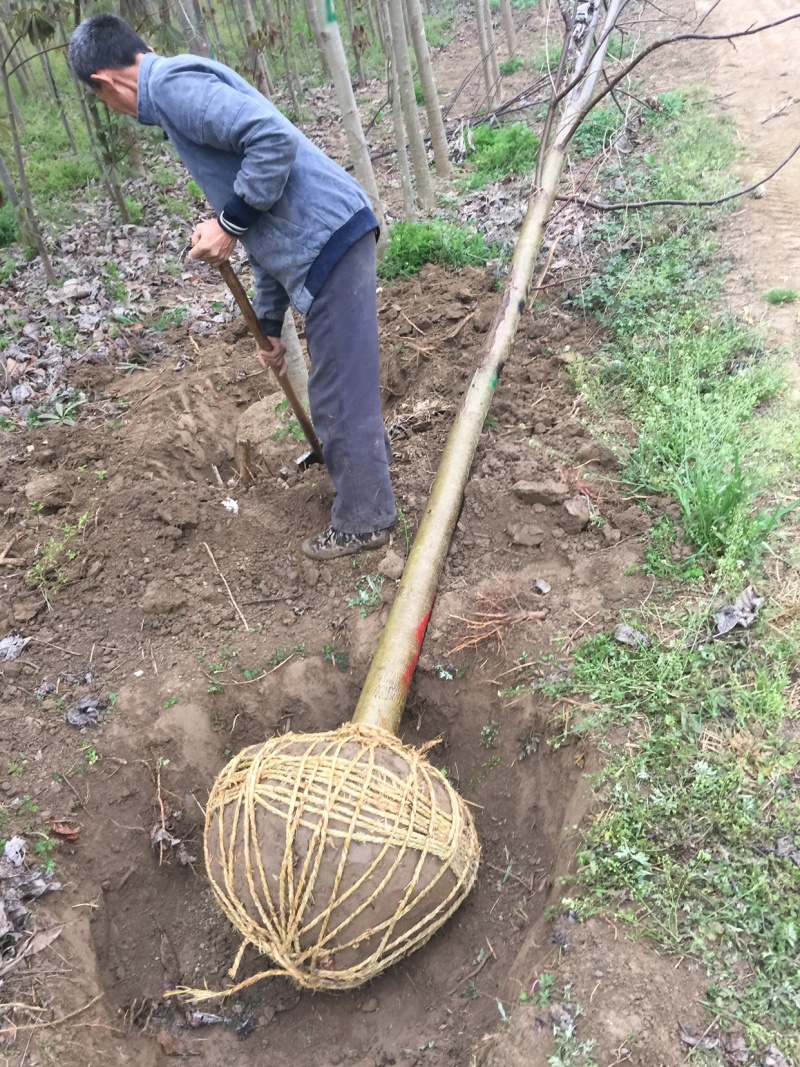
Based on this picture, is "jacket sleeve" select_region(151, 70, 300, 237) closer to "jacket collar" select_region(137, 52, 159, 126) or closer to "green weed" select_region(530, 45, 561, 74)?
"jacket collar" select_region(137, 52, 159, 126)

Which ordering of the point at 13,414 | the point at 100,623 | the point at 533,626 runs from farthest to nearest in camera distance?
the point at 13,414
the point at 100,623
the point at 533,626

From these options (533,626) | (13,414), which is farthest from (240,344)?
(533,626)

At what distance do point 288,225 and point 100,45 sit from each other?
0.90m

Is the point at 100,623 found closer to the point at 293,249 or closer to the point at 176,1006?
the point at 176,1006

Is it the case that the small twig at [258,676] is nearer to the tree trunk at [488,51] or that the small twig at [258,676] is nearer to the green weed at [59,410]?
the green weed at [59,410]

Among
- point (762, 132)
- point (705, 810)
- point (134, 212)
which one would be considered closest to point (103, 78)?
point (705, 810)

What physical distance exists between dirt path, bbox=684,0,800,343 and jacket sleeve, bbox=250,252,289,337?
2793mm

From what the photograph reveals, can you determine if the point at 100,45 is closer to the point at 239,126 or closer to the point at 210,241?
the point at 239,126

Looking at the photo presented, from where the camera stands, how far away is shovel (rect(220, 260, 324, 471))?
317 cm

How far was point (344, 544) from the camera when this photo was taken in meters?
3.59

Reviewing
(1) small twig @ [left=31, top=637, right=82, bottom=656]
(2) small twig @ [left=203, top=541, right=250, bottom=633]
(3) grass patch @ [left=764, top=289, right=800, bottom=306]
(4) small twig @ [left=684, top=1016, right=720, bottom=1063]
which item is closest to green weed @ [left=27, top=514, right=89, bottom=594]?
(1) small twig @ [left=31, top=637, right=82, bottom=656]

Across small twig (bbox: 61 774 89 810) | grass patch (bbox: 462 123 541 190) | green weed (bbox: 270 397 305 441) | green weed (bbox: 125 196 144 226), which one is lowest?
small twig (bbox: 61 774 89 810)

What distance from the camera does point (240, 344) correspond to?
5.24 metres

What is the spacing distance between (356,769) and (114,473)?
2501mm
